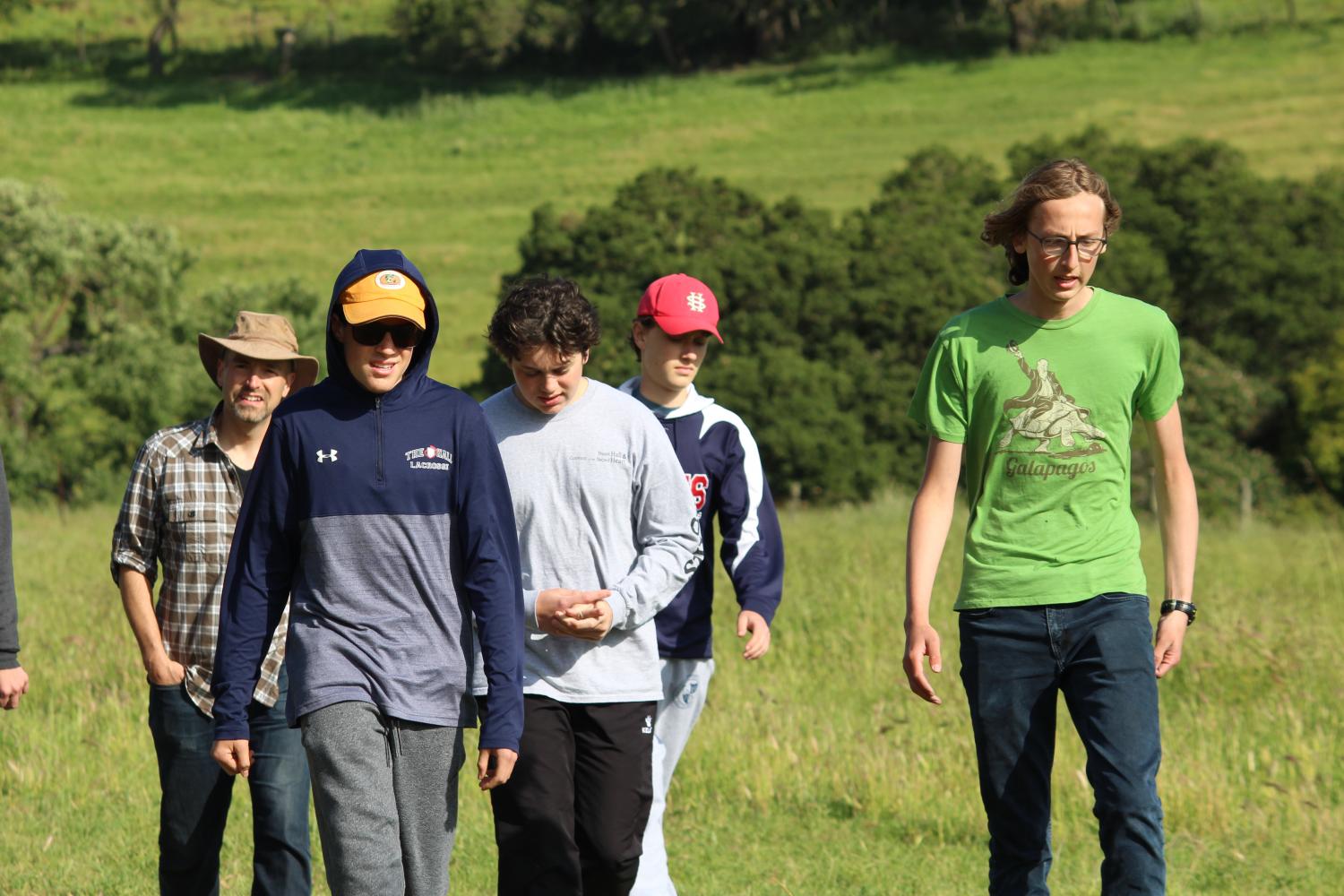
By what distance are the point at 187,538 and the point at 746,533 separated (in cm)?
185

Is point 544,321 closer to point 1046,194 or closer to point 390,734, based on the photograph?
point 390,734

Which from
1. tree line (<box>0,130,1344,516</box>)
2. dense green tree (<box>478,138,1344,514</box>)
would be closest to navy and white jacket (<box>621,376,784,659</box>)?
tree line (<box>0,130,1344,516</box>)

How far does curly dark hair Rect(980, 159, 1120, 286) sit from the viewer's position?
4.17 meters

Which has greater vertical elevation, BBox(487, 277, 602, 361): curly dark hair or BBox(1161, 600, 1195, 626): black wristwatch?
BBox(487, 277, 602, 361): curly dark hair

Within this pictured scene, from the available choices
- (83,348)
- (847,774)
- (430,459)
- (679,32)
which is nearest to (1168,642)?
(430,459)

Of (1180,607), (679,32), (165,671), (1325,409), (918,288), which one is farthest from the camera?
(679,32)

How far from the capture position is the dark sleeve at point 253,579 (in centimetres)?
389

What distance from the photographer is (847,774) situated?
746cm

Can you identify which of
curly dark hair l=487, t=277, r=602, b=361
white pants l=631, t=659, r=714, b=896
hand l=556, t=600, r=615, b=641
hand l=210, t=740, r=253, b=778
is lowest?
white pants l=631, t=659, r=714, b=896

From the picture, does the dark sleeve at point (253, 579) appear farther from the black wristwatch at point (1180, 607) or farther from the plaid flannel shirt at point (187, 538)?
the black wristwatch at point (1180, 607)

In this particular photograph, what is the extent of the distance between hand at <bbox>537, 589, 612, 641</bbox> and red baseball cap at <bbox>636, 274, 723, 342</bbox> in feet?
4.06

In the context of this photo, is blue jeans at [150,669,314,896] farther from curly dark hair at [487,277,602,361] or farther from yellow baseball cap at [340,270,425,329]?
yellow baseball cap at [340,270,425,329]

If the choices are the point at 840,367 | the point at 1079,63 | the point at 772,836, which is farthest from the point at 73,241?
the point at 1079,63

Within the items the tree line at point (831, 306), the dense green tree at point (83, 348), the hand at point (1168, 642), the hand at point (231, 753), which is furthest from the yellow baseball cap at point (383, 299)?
the dense green tree at point (83, 348)
